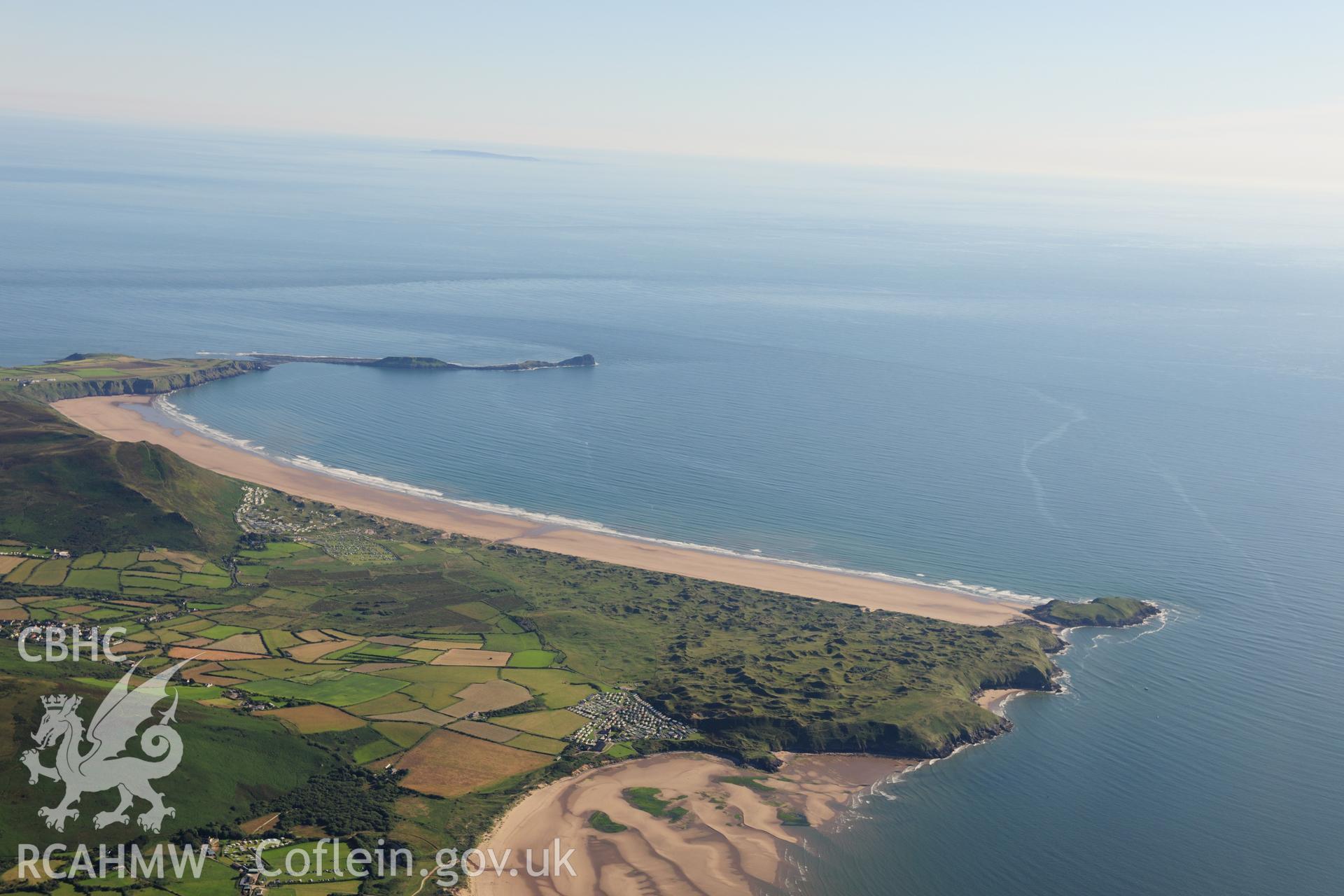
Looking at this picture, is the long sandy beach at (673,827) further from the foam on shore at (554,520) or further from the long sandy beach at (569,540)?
the foam on shore at (554,520)

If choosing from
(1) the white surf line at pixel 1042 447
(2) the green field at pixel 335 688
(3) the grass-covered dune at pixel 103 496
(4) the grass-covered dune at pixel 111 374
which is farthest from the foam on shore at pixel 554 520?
(2) the green field at pixel 335 688

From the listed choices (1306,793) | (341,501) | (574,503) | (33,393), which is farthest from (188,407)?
(1306,793)

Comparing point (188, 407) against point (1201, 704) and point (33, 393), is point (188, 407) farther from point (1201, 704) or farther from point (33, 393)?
point (1201, 704)

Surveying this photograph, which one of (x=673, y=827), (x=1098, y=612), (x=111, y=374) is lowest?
(x=673, y=827)

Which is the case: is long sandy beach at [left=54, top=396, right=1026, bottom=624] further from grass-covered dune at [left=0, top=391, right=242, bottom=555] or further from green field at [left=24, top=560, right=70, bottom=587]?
green field at [left=24, top=560, right=70, bottom=587]

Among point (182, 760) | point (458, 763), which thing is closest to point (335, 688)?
point (458, 763)

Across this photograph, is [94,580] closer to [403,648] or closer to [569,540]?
[403,648]

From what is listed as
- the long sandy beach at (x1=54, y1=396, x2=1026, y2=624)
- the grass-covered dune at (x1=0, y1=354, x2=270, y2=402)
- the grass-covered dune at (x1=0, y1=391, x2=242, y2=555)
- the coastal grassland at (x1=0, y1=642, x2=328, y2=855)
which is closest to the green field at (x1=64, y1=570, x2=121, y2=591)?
the grass-covered dune at (x1=0, y1=391, x2=242, y2=555)
